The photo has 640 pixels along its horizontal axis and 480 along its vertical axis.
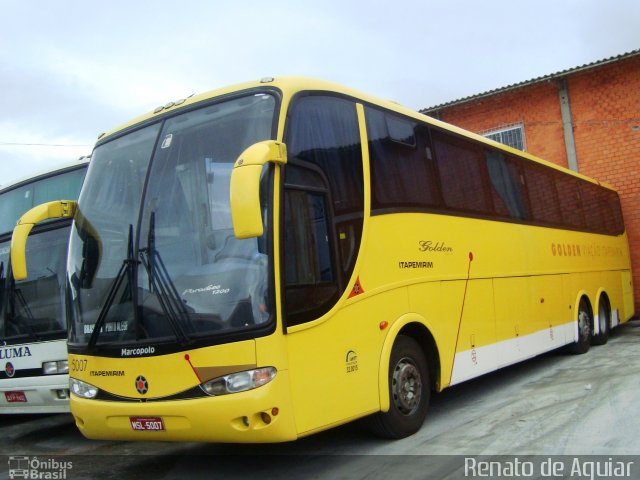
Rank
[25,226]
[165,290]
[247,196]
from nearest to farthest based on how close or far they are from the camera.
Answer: [247,196]
[165,290]
[25,226]

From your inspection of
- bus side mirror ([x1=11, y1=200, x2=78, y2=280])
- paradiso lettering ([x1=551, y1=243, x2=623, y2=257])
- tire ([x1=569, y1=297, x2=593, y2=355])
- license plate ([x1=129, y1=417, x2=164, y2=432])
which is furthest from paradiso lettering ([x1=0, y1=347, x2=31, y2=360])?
tire ([x1=569, y1=297, x2=593, y2=355])

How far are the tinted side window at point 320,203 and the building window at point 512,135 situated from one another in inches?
452

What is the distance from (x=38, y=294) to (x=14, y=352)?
708 mm

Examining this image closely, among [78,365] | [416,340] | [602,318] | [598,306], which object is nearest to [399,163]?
[416,340]

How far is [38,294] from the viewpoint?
6.99 metres

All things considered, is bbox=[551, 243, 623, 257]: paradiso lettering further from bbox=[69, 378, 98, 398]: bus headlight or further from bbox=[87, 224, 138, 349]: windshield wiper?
bbox=[69, 378, 98, 398]: bus headlight

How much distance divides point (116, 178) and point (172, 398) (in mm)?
2000

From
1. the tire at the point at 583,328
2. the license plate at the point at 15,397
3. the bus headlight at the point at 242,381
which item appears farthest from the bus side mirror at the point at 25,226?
the tire at the point at 583,328

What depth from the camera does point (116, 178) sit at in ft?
17.1

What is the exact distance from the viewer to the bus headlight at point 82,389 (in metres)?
4.89

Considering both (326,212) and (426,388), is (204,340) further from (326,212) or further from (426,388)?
(426,388)

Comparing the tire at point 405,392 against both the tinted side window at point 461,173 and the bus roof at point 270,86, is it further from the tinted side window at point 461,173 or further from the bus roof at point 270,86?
the bus roof at point 270,86

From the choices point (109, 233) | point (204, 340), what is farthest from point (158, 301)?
point (109, 233)

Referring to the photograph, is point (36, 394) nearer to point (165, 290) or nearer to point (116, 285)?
point (116, 285)
